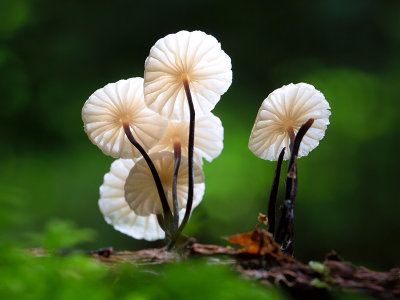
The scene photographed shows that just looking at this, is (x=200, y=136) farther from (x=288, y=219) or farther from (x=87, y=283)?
(x=87, y=283)

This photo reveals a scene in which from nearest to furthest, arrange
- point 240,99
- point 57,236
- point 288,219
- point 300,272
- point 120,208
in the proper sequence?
point 57,236
point 300,272
point 288,219
point 120,208
point 240,99

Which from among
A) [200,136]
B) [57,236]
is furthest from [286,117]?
[57,236]

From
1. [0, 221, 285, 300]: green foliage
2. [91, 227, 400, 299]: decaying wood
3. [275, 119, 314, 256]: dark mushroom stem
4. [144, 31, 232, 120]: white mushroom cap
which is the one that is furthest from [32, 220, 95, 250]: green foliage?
[144, 31, 232, 120]: white mushroom cap

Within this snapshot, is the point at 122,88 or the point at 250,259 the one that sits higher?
the point at 122,88

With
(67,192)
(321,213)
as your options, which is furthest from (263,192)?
(67,192)

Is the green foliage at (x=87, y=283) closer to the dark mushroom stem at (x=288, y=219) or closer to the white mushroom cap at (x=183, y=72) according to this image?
the dark mushroom stem at (x=288, y=219)

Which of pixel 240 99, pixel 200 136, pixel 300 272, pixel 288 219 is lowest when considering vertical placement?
pixel 300 272

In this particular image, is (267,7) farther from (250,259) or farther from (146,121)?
(250,259)

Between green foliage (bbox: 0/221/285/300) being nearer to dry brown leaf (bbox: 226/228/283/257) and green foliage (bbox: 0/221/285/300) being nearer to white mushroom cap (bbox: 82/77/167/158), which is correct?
dry brown leaf (bbox: 226/228/283/257)
